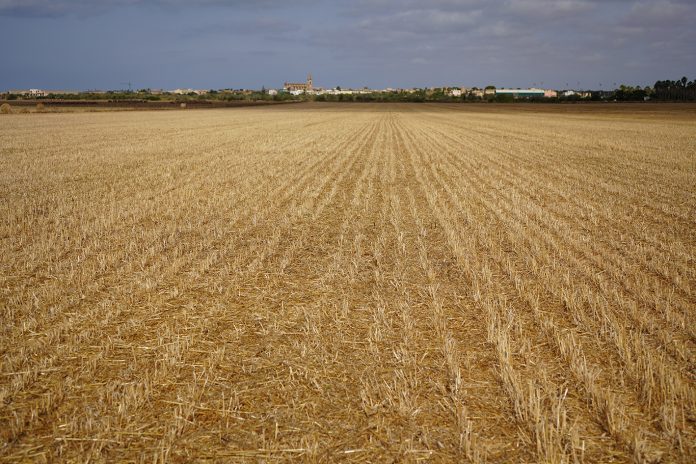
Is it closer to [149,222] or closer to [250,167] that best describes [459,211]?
[149,222]

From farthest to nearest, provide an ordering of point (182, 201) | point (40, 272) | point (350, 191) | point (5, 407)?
point (350, 191) < point (182, 201) < point (40, 272) < point (5, 407)

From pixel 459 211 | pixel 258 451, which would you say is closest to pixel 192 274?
pixel 258 451

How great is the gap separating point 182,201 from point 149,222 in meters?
2.07

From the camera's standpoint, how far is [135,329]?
208 inches

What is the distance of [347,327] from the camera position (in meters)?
5.42

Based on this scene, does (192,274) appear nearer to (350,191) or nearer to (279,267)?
(279,267)

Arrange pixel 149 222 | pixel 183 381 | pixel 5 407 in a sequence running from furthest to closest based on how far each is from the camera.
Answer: pixel 149 222, pixel 183 381, pixel 5 407

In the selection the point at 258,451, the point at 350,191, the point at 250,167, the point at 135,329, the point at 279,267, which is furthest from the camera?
the point at 250,167

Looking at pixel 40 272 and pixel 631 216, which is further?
pixel 631 216

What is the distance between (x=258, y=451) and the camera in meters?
3.45

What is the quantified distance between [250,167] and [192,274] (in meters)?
11.1

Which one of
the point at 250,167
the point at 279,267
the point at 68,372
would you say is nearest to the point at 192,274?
the point at 279,267

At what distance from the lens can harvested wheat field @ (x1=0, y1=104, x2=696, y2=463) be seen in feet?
11.8

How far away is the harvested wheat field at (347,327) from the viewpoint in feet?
11.8
